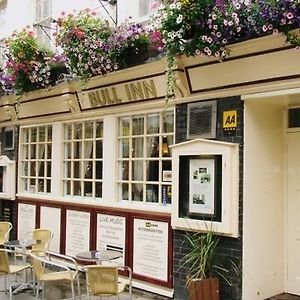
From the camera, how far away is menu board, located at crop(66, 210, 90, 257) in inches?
359

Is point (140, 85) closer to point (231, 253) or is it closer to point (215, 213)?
point (215, 213)

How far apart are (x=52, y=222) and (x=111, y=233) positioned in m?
2.01

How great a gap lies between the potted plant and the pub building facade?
126 millimetres

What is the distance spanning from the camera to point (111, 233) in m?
8.56

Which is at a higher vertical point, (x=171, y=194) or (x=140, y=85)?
(x=140, y=85)

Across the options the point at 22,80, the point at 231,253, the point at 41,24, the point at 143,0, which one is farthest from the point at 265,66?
the point at 41,24

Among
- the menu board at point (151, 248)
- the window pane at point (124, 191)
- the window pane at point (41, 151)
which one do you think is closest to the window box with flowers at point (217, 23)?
the menu board at point (151, 248)

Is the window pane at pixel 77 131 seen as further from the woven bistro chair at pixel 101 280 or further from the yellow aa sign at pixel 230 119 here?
the woven bistro chair at pixel 101 280

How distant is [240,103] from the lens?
260 inches

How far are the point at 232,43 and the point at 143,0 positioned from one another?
293 centimetres

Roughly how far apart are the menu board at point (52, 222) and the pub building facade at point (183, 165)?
0.13 feet

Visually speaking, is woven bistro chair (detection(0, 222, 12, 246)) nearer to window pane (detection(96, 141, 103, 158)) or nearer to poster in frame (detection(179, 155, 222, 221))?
window pane (detection(96, 141, 103, 158))

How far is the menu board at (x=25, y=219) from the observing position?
35.2 feet

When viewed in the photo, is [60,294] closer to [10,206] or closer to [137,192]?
[137,192]
